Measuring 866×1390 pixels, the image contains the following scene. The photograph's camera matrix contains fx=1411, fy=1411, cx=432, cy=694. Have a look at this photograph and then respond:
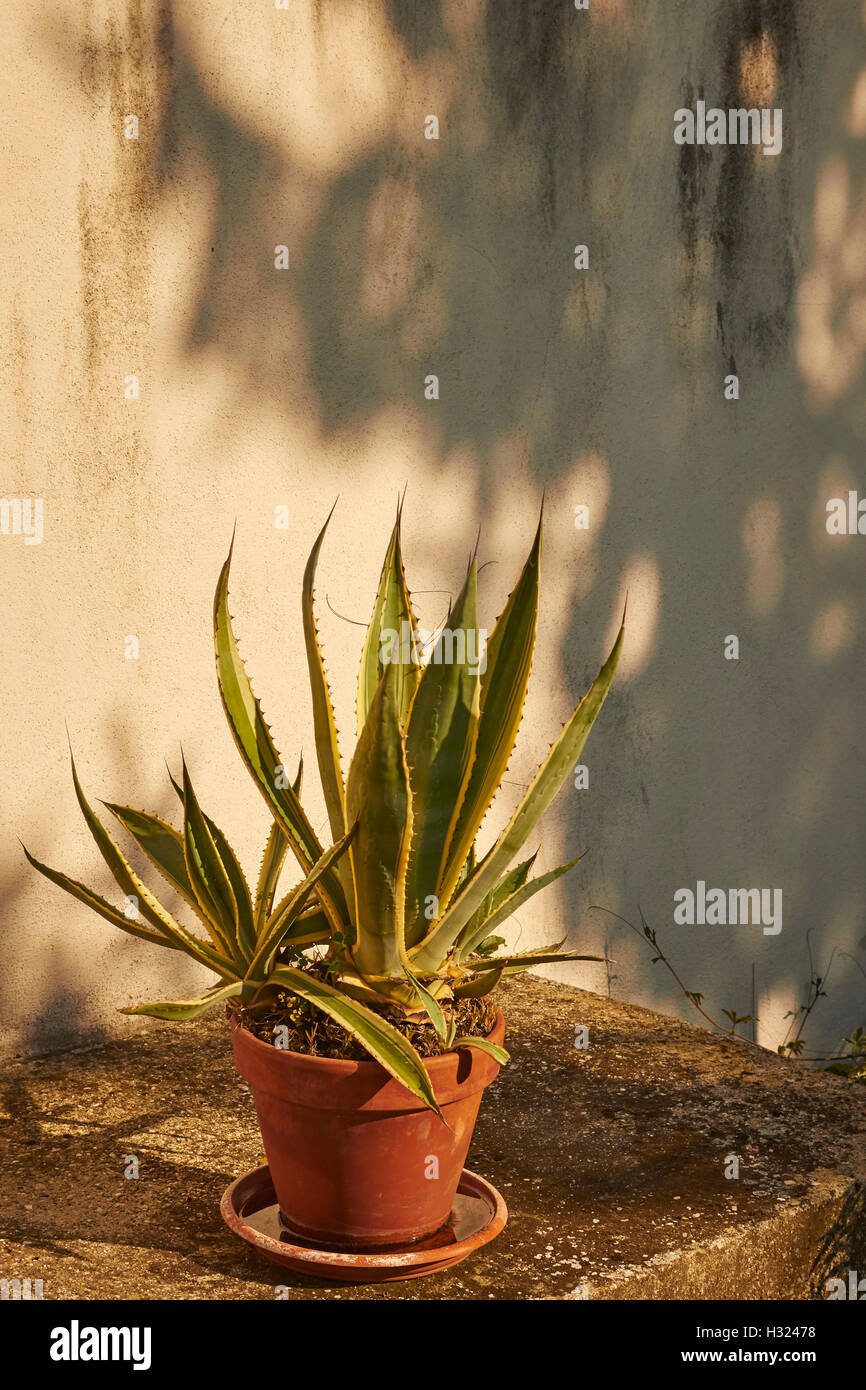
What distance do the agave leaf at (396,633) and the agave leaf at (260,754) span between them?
189 millimetres

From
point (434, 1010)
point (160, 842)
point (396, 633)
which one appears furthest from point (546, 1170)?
point (396, 633)

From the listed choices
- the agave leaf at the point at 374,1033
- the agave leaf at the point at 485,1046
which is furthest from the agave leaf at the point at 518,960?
the agave leaf at the point at 374,1033

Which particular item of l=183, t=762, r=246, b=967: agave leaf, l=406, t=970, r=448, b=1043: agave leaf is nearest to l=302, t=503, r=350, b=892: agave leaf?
l=183, t=762, r=246, b=967: agave leaf

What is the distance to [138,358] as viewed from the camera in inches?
128

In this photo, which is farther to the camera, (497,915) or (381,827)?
(497,915)

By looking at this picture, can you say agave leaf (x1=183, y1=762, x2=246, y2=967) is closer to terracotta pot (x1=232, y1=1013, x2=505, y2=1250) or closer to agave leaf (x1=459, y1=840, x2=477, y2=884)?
terracotta pot (x1=232, y1=1013, x2=505, y2=1250)

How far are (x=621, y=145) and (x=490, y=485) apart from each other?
1.08 meters

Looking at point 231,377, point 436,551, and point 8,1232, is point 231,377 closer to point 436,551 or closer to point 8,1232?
point 436,551

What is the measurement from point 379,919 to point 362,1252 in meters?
0.56

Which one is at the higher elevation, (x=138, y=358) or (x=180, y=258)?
(x=180, y=258)

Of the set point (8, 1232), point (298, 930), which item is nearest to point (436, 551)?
point (298, 930)

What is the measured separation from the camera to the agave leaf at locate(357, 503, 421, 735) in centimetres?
234

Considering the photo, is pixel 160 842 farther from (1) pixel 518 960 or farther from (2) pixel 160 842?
(1) pixel 518 960

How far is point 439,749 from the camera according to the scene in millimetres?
2258
